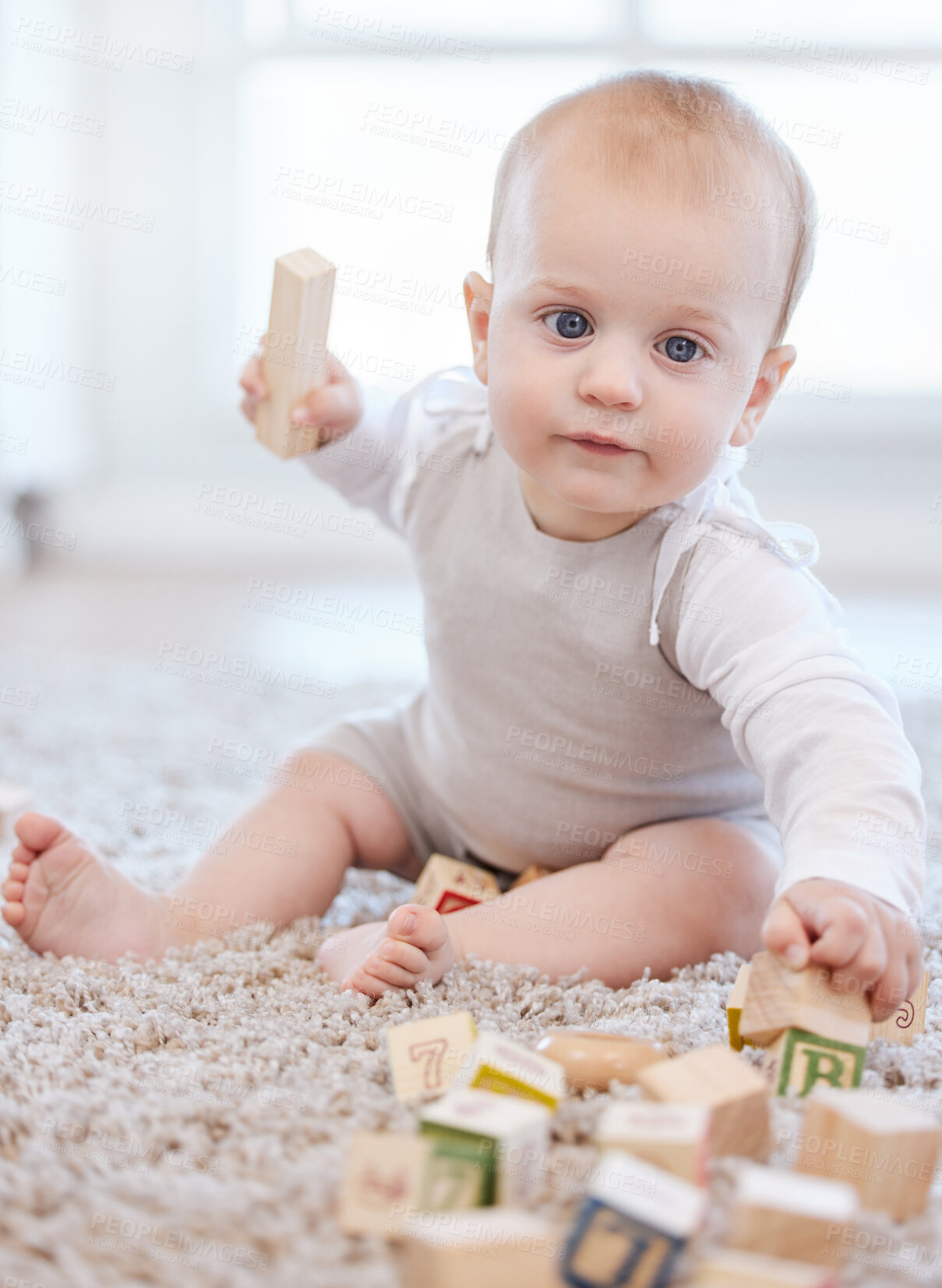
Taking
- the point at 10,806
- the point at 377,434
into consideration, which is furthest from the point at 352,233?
the point at 10,806

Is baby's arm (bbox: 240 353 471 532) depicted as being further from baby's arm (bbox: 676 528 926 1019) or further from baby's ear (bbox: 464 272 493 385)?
baby's arm (bbox: 676 528 926 1019)

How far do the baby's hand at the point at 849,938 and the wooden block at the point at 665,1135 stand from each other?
0.13m

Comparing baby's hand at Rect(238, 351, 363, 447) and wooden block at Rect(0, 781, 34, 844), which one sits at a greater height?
baby's hand at Rect(238, 351, 363, 447)

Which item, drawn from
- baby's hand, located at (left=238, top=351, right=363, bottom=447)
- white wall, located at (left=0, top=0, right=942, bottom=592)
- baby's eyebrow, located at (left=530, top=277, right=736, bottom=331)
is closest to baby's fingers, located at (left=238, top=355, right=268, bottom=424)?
baby's hand, located at (left=238, top=351, right=363, bottom=447)

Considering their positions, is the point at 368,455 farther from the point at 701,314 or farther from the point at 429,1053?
the point at 429,1053

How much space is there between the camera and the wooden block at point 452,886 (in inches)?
36.8

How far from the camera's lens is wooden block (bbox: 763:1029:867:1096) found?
0.63 metres

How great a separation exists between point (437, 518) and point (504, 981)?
388 mm

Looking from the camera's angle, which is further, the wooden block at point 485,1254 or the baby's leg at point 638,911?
the baby's leg at point 638,911

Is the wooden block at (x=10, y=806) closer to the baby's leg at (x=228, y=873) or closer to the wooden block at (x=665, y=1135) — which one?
the baby's leg at (x=228, y=873)

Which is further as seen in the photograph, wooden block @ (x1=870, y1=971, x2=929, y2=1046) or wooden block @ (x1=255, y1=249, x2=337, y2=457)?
wooden block @ (x1=255, y1=249, x2=337, y2=457)

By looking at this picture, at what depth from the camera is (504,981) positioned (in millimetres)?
804

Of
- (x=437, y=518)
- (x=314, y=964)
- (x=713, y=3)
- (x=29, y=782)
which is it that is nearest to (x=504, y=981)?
(x=314, y=964)

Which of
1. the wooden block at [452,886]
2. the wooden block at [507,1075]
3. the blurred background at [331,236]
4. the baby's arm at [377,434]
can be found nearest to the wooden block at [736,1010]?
the wooden block at [507,1075]
